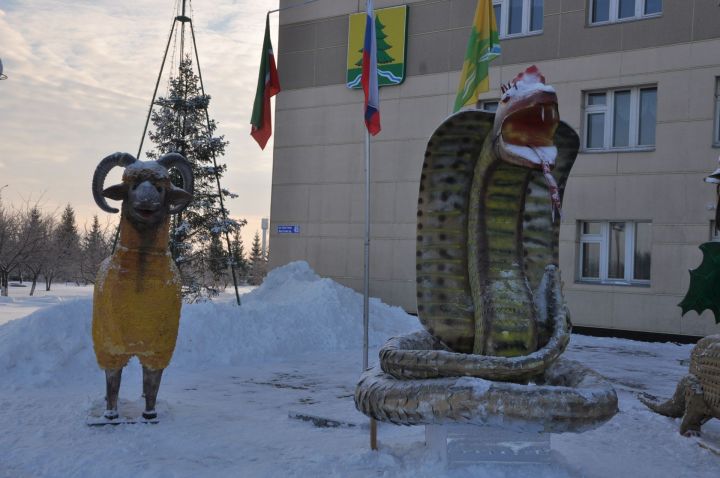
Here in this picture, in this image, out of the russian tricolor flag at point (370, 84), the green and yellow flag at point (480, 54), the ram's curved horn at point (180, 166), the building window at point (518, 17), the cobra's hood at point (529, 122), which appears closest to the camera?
the cobra's hood at point (529, 122)

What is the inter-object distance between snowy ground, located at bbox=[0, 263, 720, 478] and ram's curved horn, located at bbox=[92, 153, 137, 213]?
6.47 ft

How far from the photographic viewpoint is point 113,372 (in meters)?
5.91

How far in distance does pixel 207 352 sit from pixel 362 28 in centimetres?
1054

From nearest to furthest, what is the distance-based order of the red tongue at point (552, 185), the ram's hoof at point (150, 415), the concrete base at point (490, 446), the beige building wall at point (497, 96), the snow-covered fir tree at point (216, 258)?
the red tongue at point (552, 185) → the concrete base at point (490, 446) → the ram's hoof at point (150, 415) → the beige building wall at point (497, 96) → the snow-covered fir tree at point (216, 258)

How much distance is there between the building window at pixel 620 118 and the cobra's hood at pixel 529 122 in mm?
12191

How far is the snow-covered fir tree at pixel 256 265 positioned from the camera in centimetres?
5501

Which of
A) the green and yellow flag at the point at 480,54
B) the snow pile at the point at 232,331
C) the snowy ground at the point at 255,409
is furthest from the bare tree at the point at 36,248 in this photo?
the green and yellow flag at the point at 480,54

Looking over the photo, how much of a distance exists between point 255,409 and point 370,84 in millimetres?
3895

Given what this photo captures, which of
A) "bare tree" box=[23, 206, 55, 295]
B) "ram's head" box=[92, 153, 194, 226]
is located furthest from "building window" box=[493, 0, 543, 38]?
"bare tree" box=[23, 206, 55, 295]

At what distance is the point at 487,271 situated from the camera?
381cm

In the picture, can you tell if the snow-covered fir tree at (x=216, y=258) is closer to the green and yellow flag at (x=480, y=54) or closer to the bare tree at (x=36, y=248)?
the green and yellow flag at (x=480, y=54)

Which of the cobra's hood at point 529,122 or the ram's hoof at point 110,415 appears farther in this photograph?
the ram's hoof at point 110,415

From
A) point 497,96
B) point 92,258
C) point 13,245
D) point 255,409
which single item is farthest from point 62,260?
point 255,409

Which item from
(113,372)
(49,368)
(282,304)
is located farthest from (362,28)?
(113,372)
